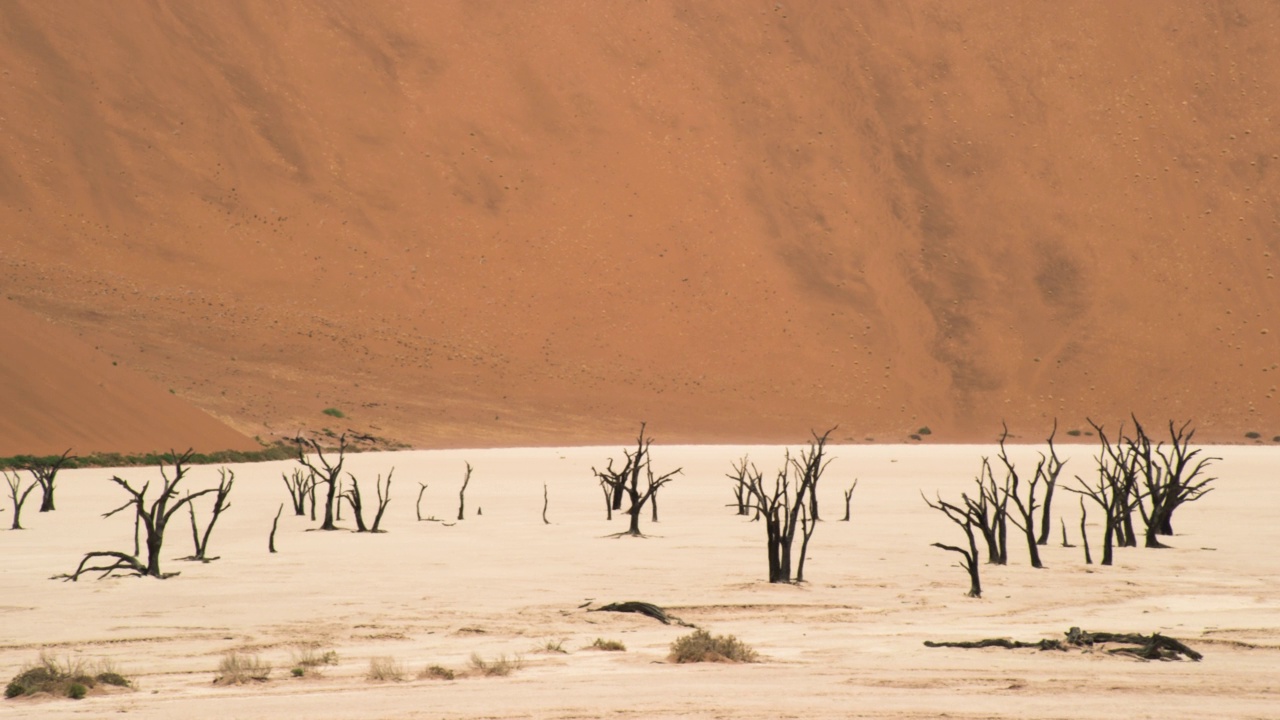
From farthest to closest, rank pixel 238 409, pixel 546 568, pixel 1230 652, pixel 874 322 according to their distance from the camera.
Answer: pixel 874 322, pixel 238 409, pixel 546 568, pixel 1230 652

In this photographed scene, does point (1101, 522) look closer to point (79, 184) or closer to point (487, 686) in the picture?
point (487, 686)

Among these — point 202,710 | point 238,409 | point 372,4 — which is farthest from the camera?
point 372,4

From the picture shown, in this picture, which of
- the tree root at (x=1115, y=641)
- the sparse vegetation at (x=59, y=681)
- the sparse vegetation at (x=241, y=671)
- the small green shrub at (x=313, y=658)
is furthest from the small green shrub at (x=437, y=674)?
the tree root at (x=1115, y=641)

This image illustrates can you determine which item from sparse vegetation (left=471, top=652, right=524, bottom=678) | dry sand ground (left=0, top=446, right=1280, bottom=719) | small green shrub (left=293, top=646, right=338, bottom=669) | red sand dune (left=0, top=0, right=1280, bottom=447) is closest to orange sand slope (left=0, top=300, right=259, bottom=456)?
dry sand ground (left=0, top=446, right=1280, bottom=719)

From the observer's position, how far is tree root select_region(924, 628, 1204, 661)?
771 centimetres

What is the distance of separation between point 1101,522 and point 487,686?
12.8 metres

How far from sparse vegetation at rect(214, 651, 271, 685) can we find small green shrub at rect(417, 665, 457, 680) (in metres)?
0.81

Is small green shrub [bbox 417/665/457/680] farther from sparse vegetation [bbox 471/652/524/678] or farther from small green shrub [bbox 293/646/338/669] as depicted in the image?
small green shrub [bbox 293/646/338/669]

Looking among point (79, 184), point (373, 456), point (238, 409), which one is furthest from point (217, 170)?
point (373, 456)

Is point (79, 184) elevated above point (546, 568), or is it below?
above

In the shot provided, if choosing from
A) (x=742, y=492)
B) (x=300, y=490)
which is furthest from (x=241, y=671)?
(x=742, y=492)

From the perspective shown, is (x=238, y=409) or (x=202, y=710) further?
(x=238, y=409)

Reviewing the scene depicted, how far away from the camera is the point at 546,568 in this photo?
12492mm

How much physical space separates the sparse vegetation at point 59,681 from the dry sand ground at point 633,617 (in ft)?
0.32
